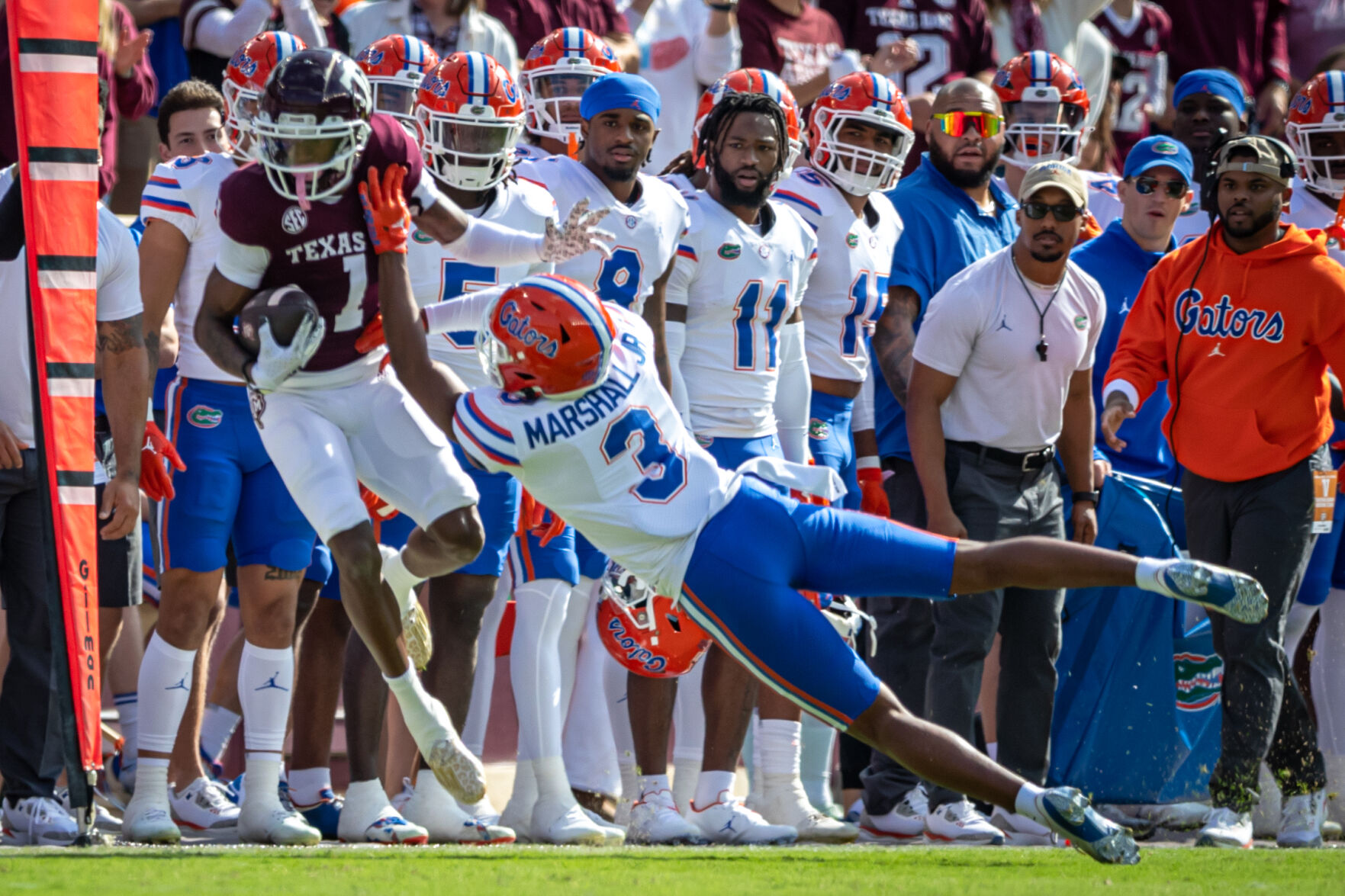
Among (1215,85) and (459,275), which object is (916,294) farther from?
(1215,85)

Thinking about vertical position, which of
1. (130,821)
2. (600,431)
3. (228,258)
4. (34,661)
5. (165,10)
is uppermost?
(165,10)

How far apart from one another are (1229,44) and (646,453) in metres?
6.65

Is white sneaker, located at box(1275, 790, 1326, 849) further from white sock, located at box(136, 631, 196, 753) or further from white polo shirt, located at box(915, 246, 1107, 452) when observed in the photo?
white sock, located at box(136, 631, 196, 753)

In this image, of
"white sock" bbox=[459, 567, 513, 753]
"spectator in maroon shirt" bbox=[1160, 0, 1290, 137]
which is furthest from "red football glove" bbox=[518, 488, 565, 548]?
"spectator in maroon shirt" bbox=[1160, 0, 1290, 137]

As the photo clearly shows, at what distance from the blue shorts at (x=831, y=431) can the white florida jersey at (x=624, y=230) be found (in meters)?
0.90

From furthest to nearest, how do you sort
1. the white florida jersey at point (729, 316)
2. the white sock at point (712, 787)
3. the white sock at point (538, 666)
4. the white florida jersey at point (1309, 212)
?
the white florida jersey at point (1309, 212)
the white florida jersey at point (729, 316)
the white sock at point (712, 787)
the white sock at point (538, 666)

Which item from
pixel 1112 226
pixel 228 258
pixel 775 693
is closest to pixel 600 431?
pixel 228 258

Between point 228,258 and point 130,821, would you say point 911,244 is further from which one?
point 130,821

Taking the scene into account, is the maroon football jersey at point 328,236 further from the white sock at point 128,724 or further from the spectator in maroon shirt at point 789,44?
the spectator in maroon shirt at point 789,44

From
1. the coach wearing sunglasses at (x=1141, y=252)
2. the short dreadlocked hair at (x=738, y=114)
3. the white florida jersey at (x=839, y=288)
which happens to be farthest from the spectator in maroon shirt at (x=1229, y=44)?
the short dreadlocked hair at (x=738, y=114)

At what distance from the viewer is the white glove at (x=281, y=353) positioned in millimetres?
5207

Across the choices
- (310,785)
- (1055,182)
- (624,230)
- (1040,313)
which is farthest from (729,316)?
(310,785)

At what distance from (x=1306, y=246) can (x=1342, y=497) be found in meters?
1.13

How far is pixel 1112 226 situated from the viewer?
7199mm
